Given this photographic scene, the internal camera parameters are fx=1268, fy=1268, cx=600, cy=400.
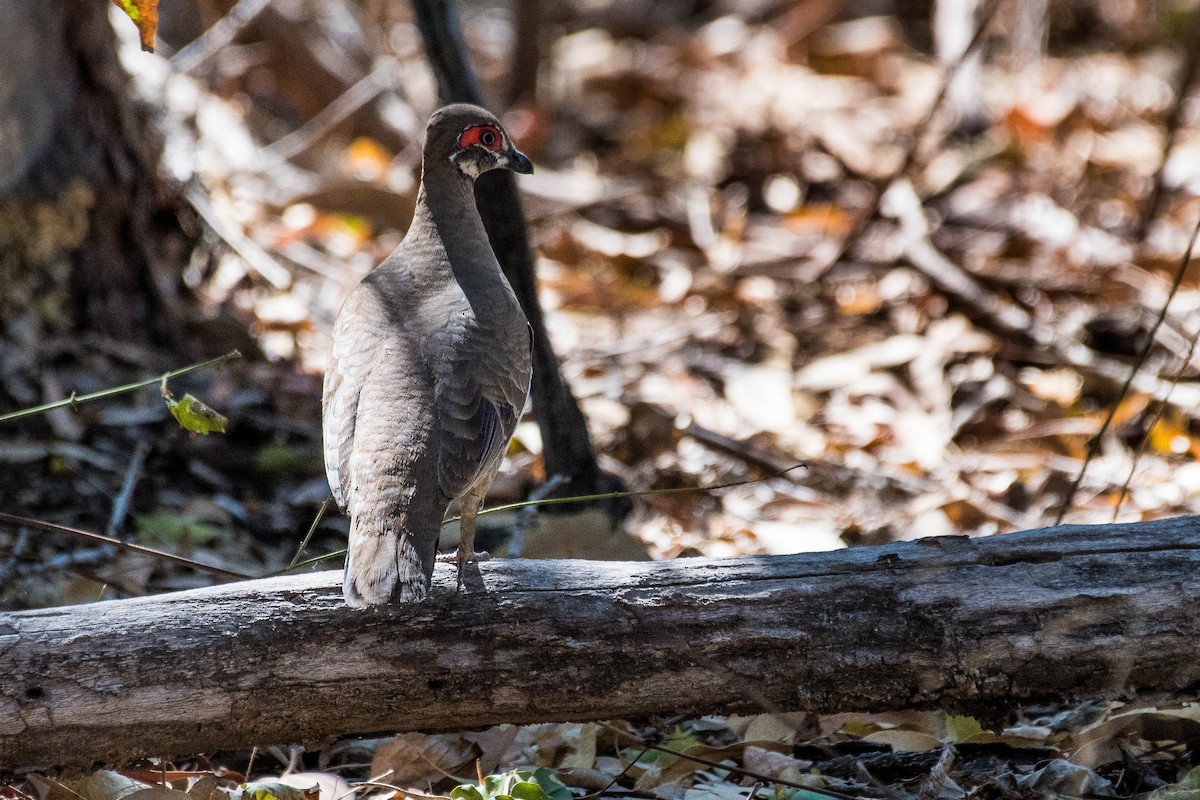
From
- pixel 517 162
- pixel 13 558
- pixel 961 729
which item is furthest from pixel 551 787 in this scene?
pixel 13 558

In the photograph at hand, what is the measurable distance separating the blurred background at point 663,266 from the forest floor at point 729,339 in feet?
0.10

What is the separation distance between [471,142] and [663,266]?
4.31 meters

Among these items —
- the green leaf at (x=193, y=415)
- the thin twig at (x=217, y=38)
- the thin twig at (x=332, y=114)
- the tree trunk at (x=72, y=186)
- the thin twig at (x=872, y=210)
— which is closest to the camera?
the green leaf at (x=193, y=415)

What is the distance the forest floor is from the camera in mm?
3971

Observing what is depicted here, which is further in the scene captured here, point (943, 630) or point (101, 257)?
point (101, 257)

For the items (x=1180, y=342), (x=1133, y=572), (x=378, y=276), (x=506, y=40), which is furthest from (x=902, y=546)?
(x=506, y=40)

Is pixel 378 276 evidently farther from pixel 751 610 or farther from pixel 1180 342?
pixel 1180 342

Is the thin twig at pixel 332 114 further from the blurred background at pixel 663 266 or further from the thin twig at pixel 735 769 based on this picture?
the thin twig at pixel 735 769

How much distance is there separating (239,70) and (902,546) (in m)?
8.50

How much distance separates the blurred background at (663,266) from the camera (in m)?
5.67

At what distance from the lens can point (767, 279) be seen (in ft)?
28.3

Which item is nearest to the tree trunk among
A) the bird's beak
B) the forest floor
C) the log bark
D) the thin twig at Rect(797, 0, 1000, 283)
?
the forest floor

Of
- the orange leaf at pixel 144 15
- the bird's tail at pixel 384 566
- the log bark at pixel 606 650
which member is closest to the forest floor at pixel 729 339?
the log bark at pixel 606 650

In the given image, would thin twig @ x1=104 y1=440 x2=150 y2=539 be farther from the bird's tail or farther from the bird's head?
the bird's tail
